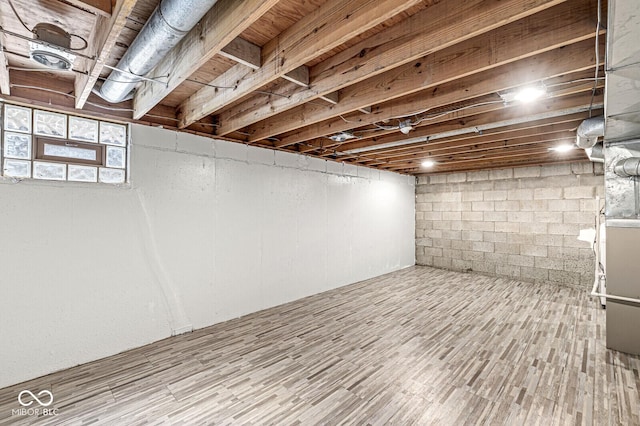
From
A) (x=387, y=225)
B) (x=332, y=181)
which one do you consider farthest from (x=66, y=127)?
(x=387, y=225)

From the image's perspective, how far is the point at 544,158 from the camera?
486 cm

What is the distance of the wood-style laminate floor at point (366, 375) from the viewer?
1979 millimetres

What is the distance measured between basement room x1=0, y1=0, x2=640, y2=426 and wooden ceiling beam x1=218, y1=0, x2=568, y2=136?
0.04 ft

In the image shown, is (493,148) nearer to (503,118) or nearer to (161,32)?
(503,118)

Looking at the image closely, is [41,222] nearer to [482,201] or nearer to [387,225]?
[387,225]

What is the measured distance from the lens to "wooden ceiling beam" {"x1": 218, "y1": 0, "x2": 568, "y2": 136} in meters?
1.39

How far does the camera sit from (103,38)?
1.51 metres

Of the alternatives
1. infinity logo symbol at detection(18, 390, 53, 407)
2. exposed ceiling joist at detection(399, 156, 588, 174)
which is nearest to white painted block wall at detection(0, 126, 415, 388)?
infinity logo symbol at detection(18, 390, 53, 407)

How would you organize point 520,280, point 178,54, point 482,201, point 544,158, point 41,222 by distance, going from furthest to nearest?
point 482,201
point 520,280
point 544,158
point 41,222
point 178,54

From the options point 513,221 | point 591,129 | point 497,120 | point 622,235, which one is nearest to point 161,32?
point 497,120

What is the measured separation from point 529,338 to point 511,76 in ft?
8.78

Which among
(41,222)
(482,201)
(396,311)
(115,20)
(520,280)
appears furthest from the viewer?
(482,201)

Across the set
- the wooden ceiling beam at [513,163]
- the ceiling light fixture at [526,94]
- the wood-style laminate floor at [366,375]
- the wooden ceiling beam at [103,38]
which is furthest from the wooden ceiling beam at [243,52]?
the wooden ceiling beam at [513,163]

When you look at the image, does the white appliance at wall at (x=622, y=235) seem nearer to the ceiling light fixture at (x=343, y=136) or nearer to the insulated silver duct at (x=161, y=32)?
the ceiling light fixture at (x=343, y=136)
